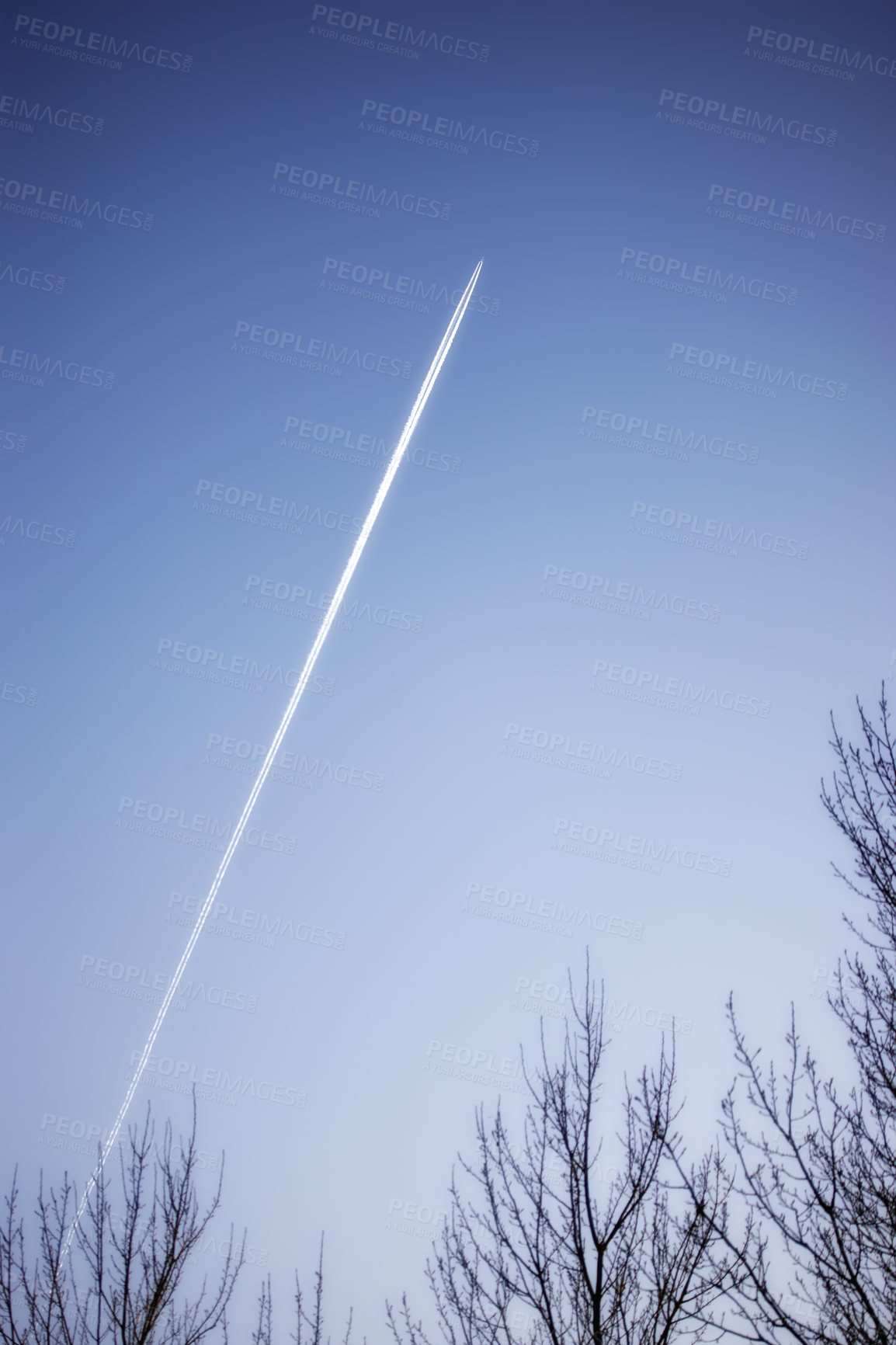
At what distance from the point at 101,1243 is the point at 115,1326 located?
0.72 meters

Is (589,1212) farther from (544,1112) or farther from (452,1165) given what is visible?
(452,1165)

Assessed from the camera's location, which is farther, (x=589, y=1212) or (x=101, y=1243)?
(x=101, y=1243)

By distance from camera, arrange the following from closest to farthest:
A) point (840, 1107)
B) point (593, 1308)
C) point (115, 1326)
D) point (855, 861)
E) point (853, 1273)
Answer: point (853, 1273)
point (593, 1308)
point (840, 1107)
point (855, 861)
point (115, 1326)

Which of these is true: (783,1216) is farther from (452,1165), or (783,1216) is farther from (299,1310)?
(299,1310)

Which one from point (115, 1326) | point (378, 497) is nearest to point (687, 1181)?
point (115, 1326)

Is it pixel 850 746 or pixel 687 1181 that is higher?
pixel 850 746

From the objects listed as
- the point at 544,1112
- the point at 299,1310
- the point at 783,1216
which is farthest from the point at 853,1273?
the point at 299,1310

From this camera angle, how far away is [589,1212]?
575 centimetres

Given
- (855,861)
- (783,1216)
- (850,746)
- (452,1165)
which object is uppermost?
(850,746)

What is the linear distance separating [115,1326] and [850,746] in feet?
28.1

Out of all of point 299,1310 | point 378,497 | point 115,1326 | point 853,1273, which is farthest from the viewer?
point 378,497

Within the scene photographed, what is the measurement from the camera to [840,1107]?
232 inches

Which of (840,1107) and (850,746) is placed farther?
(850,746)

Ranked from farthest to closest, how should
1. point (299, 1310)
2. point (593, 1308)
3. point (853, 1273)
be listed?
1. point (299, 1310)
2. point (593, 1308)
3. point (853, 1273)
